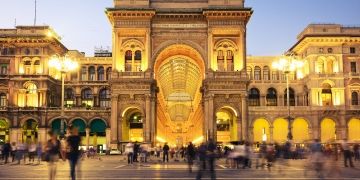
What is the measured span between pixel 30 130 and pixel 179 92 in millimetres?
41829

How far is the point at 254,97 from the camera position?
322 feet

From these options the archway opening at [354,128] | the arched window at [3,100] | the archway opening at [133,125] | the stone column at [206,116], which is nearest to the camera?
the stone column at [206,116]

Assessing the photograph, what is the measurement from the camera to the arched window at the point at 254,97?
97875 millimetres

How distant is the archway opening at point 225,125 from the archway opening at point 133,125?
1040 centimetres

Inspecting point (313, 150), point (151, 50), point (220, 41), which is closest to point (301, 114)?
point (220, 41)

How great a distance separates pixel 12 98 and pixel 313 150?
221ft

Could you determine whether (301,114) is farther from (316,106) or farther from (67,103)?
(67,103)

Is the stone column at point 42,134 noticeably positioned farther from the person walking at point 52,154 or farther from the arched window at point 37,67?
the person walking at point 52,154

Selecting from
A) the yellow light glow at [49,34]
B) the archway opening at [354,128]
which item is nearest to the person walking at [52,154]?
the yellow light glow at [49,34]

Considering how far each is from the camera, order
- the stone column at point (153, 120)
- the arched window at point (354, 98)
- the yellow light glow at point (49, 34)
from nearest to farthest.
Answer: the stone column at point (153, 120) → the yellow light glow at point (49, 34) → the arched window at point (354, 98)

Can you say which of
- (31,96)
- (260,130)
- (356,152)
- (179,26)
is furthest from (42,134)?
(356,152)

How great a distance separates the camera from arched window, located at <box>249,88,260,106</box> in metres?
97.9

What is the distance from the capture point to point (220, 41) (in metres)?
65.6

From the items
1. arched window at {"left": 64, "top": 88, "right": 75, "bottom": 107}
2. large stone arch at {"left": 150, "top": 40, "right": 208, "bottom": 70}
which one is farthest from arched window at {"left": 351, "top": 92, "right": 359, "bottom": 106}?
arched window at {"left": 64, "top": 88, "right": 75, "bottom": 107}
